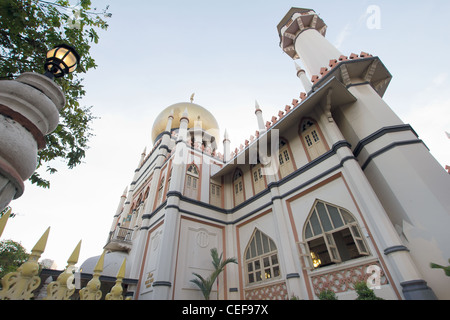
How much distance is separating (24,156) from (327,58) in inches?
597

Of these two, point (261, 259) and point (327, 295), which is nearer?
point (327, 295)

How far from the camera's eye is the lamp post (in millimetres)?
1999

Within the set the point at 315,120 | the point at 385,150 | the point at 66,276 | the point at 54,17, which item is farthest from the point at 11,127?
the point at 315,120

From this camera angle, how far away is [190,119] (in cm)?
2100

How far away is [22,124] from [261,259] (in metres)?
9.73

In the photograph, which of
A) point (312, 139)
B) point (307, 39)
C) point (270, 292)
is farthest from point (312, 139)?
point (307, 39)

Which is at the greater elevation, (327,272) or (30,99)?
(30,99)

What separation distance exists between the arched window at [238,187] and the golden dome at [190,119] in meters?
8.43

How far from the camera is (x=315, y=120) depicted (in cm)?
1017

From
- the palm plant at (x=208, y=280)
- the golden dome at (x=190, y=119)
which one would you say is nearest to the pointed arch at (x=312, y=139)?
the palm plant at (x=208, y=280)

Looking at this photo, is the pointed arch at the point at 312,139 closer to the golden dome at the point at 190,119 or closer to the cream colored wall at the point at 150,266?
the cream colored wall at the point at 150,266

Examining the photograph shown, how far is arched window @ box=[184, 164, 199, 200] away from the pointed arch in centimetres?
642

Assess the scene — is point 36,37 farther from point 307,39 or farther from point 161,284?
point 307,39
